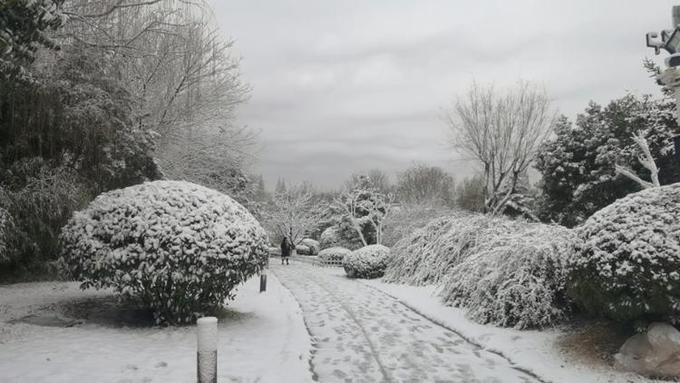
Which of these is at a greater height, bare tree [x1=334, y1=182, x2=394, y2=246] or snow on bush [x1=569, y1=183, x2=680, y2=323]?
bare tree [x1=334, y1=182, x2=394, y2=246]

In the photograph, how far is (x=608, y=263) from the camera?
526cm

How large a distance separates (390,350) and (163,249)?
3419 mm

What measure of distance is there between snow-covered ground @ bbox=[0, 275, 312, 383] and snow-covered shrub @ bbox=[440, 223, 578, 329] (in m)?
3.14

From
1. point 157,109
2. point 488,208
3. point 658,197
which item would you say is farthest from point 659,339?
point 488,208

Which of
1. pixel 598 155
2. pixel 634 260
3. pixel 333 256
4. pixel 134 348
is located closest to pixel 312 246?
pixel 333 256

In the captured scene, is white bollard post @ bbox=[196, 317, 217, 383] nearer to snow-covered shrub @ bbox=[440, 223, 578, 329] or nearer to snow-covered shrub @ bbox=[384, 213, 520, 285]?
snow-covered shrub @ bbox=[440, 223, 578, 329]

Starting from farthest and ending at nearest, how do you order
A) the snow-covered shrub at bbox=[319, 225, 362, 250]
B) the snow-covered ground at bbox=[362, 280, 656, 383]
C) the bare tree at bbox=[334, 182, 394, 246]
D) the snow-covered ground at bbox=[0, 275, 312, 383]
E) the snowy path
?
1. the snow-covered shrub at bbox=[319, 225, 362, 250]
2. the bare tree at bbox=[334, 182, 394, 246]
3. the snowy path
4. the snow-covered ground at bbox=[362, 280, 656, 383]
5. the snow-covered ground at bbox=[0, 275, 312, 383]

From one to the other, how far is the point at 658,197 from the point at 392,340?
3.92m

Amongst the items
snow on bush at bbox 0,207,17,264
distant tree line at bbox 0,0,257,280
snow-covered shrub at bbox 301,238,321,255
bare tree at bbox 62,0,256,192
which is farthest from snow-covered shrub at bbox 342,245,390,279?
snow-covered shrub at bbox 301,238,321,255

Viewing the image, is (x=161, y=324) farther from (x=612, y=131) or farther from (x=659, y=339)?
(x=612, y=131)

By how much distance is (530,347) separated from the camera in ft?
21.1

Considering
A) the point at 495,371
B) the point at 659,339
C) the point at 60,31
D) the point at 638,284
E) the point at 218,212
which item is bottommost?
the point at 495,371

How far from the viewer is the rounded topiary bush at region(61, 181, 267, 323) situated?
6.61 metres

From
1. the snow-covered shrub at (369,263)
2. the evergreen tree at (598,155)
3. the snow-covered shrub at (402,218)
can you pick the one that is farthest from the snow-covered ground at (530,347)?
the snow-covered shrub at (402,218)
